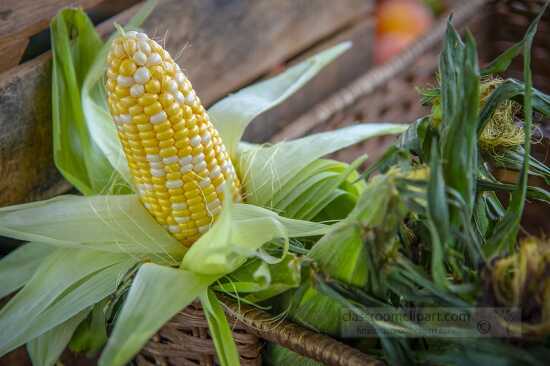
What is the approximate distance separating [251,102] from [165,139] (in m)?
0.17

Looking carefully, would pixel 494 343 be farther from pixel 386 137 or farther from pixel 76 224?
pixel 386 137

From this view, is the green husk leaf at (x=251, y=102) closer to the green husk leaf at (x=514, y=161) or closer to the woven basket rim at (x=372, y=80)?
the woven basket rim at (x=372, y=80)

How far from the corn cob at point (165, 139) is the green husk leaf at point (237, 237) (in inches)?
2.4

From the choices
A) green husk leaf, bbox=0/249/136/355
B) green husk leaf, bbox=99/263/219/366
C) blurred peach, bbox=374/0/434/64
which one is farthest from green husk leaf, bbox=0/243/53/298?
blurred peach, bbox=374/0/434/64

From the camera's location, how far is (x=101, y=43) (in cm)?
73

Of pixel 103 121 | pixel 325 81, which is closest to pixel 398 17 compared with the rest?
pixel 325 81

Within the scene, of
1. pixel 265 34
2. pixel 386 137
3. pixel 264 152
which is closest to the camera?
pixel 264 152

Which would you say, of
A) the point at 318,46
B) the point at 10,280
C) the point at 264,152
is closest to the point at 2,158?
the point at 10,280

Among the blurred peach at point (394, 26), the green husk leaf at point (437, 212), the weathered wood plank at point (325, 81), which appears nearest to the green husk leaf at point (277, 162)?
the green husk leaf at point (437, 212)

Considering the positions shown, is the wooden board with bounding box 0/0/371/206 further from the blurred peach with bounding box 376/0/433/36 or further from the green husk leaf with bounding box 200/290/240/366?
the green husk leaf with bounding box 200/290/240/366

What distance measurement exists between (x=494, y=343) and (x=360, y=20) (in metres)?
0.85

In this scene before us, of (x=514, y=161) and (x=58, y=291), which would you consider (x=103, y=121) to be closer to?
(x=58, y=291)

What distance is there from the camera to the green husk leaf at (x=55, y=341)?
611 millimetres

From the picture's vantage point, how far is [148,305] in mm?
493
